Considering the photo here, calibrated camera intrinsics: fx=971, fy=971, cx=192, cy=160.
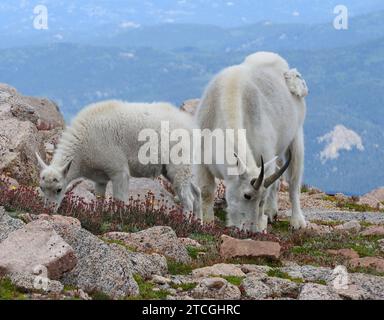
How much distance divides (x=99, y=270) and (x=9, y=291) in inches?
38.7

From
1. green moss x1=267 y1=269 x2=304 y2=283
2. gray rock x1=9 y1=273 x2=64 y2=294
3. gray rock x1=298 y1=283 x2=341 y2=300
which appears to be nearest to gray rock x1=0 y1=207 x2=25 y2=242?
gray rock x1=9 y1=273 x2=64 y2=294

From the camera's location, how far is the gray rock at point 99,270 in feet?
30.7

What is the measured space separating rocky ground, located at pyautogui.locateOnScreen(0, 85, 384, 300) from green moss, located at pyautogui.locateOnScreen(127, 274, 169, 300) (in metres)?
0.01

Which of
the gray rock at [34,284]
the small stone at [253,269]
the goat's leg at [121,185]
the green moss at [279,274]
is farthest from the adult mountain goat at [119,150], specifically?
the gray rock at [34,284]

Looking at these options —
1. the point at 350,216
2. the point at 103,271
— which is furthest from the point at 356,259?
the point at 350,216

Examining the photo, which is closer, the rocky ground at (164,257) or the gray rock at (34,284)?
the gray rock at (34,284)

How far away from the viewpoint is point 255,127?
16031mm

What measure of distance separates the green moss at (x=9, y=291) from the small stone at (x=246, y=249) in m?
3.57

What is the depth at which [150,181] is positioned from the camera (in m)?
20.5

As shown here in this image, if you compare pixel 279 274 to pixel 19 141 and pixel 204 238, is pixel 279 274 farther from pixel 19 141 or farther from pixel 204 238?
pixel 19 141

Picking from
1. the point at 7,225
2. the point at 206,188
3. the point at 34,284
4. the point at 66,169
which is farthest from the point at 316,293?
the point at 66,169

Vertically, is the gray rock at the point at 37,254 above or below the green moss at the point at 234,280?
above

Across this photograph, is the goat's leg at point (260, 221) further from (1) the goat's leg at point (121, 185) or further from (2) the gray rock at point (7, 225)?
(2) the gray rock at point (7, 225)

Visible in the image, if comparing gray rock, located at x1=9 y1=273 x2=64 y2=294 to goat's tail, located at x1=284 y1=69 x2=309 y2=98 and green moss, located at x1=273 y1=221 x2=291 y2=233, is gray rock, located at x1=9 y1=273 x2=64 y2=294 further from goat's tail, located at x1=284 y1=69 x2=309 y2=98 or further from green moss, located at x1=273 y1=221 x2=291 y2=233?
goat's tail, located at x1=284 y1=69 x2=309 y2=98
